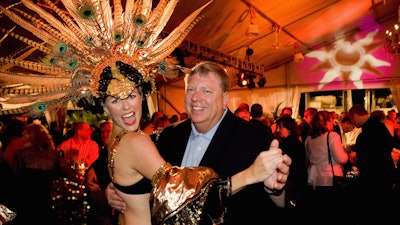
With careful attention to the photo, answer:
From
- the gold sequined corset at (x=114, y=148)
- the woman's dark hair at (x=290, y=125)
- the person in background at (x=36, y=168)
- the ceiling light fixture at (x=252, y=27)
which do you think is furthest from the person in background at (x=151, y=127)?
the gold sequined corset at (x=114, y=148)

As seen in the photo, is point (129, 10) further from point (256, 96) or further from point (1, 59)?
point (256, 96)

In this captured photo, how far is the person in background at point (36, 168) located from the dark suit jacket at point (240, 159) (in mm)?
2450

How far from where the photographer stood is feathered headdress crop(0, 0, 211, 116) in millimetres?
2188

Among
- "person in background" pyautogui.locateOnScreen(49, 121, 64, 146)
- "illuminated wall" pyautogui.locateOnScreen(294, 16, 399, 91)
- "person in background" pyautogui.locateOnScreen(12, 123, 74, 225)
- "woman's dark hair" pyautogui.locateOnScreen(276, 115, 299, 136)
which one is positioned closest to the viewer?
"person in background" pyautogui.locateOnScreen(12, 123, 74, 225)

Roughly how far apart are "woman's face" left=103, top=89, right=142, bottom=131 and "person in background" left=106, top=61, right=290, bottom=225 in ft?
1.48

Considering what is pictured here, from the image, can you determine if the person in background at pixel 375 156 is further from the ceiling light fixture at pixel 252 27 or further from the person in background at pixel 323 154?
the ceiling light fixture at pixel 252 27

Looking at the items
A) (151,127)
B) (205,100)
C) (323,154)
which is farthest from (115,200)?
(151,127)

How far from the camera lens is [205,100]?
8.50 ft

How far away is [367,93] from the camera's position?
14211 millimetres

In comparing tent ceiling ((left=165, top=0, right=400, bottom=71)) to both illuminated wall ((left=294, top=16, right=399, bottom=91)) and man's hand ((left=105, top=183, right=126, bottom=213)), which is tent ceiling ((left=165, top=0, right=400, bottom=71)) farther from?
man's hand ((left=105, top=183, right=126, bottom=213))

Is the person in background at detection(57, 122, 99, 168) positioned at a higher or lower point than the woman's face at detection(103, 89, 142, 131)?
lower

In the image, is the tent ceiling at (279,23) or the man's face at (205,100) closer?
the man's face at (205,100)

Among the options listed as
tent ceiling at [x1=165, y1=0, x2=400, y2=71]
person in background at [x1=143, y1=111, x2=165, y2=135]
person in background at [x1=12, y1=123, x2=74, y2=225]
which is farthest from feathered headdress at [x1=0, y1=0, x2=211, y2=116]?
tent ceiling at [x1=165, y1=0, x2=400, y2=71]

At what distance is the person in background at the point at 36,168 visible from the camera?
172 inches
